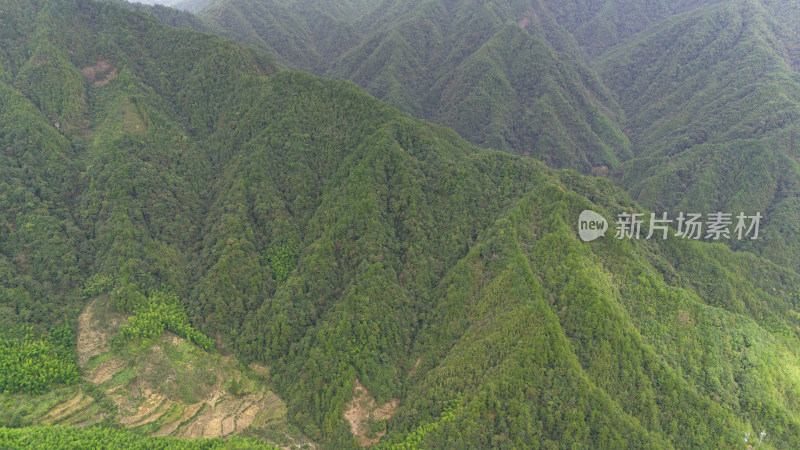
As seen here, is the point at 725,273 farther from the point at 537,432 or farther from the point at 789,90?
the point at 789,90

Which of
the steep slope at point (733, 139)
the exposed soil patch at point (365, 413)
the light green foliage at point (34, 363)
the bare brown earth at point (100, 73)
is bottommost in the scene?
the light green foliage at point (34, 363)

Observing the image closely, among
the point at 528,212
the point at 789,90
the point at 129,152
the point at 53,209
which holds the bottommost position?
the point at 53,209

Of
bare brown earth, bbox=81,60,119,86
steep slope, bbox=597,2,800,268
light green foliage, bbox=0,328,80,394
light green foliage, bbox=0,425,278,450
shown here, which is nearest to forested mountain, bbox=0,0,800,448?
light green foliage, bbox=0,328,80,394

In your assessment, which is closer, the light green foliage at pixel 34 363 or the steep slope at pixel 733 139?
the light green foliage at pixel 34 363

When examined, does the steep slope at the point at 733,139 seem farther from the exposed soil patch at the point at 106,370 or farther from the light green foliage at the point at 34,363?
the light green foliage at the point at 34,363

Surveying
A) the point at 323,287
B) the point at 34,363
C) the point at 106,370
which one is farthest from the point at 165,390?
the point at 323,287

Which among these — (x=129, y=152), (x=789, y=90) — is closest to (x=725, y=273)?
(x=789, y=90)

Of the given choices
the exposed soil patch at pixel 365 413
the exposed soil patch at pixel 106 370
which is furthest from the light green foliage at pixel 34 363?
the exposed soil patch at pixel 365 413
